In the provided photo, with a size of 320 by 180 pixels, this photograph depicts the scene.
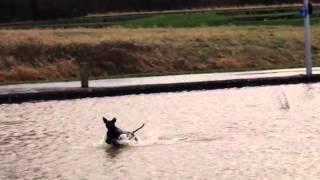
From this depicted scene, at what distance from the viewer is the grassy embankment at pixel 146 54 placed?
33.7 meters

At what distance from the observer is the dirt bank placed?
33.7 meters

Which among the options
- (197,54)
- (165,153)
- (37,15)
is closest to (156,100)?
(165,153)

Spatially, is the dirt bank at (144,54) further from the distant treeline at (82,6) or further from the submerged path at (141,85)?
the distant treeline at (82,6)

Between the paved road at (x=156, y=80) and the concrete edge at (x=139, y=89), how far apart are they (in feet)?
2.91

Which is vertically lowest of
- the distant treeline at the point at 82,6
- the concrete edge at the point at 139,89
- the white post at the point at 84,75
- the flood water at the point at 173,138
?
the flood water at the point at 173,138

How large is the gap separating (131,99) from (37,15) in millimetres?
64597

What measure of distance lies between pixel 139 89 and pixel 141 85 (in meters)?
0.34

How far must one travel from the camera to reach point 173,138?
15188 mm

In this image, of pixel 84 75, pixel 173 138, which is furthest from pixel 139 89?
pixel 173 138

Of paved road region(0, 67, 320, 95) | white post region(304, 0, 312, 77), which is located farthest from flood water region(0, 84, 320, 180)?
white post region(304, 0, 312, 77)

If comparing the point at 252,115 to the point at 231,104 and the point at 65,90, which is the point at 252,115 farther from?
the point at 65,90

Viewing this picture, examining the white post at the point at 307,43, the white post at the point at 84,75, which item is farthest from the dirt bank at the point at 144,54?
the white post at the point at 84,75

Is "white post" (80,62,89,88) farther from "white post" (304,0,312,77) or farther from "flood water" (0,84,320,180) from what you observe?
"white post" (304,0,312,77)

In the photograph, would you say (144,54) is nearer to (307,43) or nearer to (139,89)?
(307,43)
